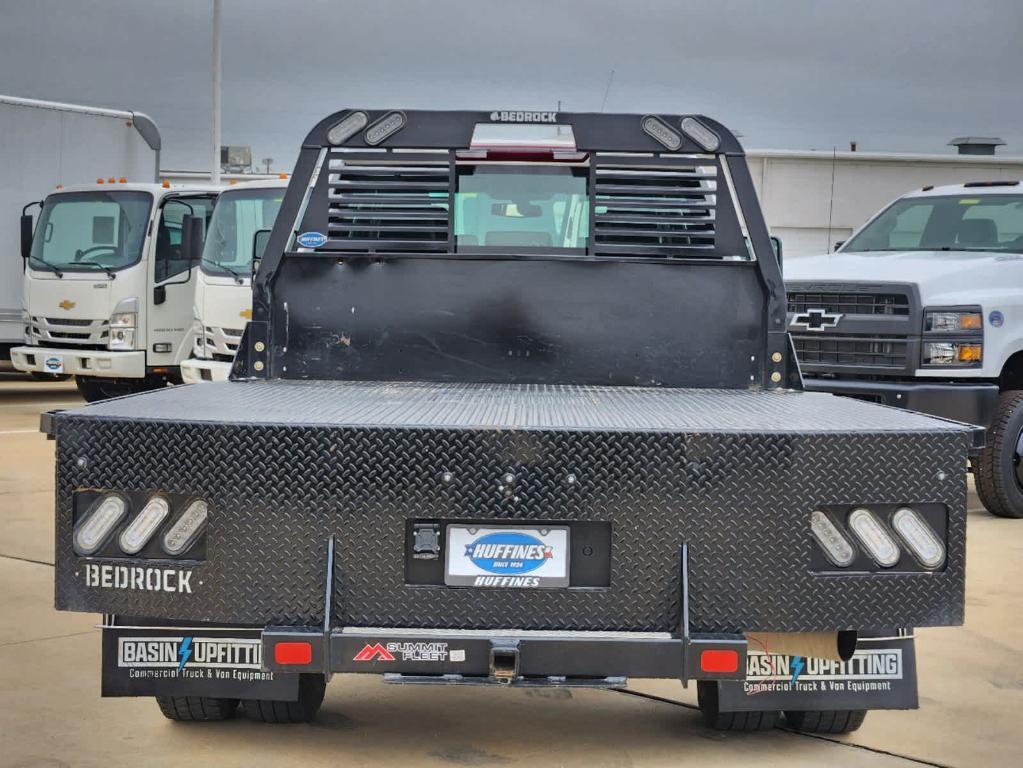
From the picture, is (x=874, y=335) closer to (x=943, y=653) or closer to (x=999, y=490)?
(x=999, y=490)

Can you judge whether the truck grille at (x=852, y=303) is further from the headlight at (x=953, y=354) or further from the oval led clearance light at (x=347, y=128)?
the oval led clearance light at (x=347, y=128)

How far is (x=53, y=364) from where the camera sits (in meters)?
16.8

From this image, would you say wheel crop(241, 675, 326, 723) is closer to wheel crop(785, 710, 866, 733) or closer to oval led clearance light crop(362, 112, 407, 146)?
wheel crop(785, 710, 866, 733)

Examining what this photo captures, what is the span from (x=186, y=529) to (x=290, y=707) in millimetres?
1185

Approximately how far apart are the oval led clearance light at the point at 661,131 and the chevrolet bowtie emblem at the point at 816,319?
533 centimetres

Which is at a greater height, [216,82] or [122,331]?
[216,82]

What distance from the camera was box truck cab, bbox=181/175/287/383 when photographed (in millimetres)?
14852

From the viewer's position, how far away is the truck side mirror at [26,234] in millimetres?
16969

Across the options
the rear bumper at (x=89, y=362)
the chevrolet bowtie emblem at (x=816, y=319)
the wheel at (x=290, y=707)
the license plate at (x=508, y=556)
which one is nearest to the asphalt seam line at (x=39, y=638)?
the wheel at (x=290, y=707)

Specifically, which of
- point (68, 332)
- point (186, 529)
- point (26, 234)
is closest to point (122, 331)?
point (68, 332)

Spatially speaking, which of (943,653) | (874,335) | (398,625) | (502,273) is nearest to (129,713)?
(398,625)

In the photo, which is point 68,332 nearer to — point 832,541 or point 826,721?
point 826,721

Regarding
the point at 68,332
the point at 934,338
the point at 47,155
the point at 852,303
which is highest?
the point at 47,155

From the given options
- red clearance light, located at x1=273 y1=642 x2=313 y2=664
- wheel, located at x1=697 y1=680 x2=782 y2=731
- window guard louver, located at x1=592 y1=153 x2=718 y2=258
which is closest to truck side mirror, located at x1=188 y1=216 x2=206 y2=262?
window guard louver, located at x1=592 y1=153 x2=718 y2=258
